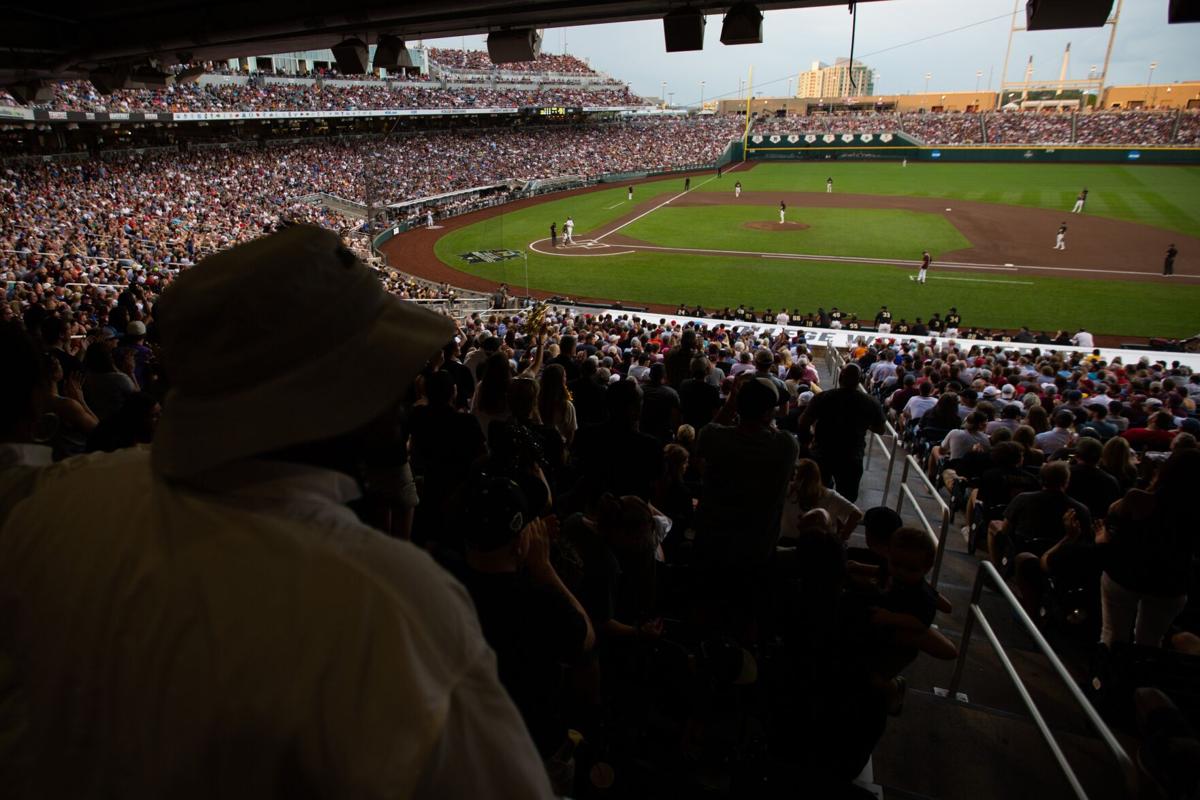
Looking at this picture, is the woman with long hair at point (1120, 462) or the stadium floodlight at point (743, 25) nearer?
the woman with long hair at point (1120, 462)

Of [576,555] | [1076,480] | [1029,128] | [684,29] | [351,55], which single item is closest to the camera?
[576,555]

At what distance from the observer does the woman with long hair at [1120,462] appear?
243 inches

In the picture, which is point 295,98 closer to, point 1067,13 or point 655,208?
point 655,208

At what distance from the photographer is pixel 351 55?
9.69m

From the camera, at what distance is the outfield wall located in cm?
5897

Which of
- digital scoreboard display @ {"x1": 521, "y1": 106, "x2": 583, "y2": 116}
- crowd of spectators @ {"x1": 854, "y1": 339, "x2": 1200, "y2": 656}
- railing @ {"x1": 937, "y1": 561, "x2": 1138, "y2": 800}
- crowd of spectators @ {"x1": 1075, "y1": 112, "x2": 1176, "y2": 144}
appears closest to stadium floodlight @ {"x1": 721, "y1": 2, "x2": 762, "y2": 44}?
crowd of spectators @ {"x1": 854, "y1": 339, "x2": 1200, "y2": 656}

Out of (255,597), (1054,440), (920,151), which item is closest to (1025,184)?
(920,151)

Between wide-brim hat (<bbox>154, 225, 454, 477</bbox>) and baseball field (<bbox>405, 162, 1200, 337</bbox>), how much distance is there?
2402cm

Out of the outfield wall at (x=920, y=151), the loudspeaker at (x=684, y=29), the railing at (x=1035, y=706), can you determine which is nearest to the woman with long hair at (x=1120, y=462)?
the railing at (x=1035, y=706)

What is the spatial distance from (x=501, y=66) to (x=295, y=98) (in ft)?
128

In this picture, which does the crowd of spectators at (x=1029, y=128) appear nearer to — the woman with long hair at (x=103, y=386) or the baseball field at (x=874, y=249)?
the baseball field at (x=874, y=249)

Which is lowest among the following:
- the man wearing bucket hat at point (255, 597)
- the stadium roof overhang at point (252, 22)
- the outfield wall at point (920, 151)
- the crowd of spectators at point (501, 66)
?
the man wearing bucket hat at point (255, 597)

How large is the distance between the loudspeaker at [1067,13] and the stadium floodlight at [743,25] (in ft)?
8.84

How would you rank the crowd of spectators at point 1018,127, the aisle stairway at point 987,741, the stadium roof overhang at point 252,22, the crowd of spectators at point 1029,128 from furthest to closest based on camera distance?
1. the crowd of spectators at point 1029,128
2. the crowd of spectators at point 1018,127
3. the stadium roof overhang at point 252,22
4. the aisle stairway at point 987,741
